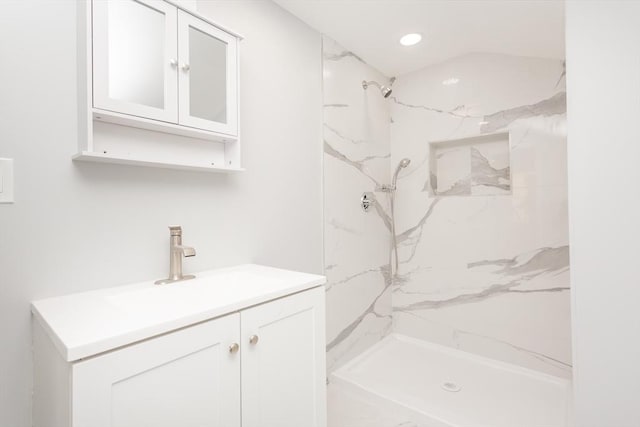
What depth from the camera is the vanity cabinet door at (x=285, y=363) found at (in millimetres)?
896

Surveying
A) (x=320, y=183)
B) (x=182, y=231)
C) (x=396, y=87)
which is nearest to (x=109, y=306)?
(x=182, y=231)

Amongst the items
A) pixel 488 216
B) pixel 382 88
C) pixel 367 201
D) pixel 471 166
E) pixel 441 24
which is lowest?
pixel 488 216

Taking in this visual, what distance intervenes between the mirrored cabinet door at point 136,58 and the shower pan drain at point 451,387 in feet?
6.74

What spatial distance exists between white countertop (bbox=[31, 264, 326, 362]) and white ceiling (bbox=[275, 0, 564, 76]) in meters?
1.47

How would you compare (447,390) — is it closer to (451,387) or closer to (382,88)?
(451,387)

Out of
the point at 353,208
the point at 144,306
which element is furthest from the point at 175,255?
the point at 353,208

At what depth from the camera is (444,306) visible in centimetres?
239

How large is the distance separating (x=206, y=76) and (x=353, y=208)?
1300 millimetres

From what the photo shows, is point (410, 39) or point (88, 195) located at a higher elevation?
point (410, 39)

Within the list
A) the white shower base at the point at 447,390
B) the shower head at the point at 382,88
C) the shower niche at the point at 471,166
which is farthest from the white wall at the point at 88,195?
the shower niche at the point at 471,166

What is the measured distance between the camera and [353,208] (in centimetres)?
221

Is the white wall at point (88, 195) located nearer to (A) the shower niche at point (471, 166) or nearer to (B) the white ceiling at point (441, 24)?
(B) the white ceiling at point (441, 24)

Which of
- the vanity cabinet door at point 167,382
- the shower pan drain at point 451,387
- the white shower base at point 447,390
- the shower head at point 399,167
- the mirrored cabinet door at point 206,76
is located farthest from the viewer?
the shower head at point 399,167

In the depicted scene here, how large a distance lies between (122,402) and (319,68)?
1.87 meters
